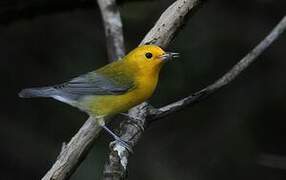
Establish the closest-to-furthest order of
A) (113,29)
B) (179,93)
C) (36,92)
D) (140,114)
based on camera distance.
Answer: (140,114) → (36,92) → (113,29) → (179,93)

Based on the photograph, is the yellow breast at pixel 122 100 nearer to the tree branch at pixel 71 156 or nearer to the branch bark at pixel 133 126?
the branch bark at pixel 133 126

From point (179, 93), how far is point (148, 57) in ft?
5.96

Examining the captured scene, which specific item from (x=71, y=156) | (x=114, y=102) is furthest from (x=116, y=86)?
(x=71, y=156)

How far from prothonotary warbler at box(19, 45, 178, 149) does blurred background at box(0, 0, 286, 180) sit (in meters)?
1.62

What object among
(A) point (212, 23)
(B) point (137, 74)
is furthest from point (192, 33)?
(B) point (137, 74)

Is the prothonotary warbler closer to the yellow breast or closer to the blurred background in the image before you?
the yellow breast

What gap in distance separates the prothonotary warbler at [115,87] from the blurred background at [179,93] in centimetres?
162

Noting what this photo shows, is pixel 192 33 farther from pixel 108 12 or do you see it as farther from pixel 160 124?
pixel 108 12

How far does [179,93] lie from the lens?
7.59 m

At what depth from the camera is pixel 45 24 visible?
7.84m

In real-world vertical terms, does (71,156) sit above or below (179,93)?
below

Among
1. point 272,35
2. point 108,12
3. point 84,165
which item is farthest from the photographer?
point 84,165

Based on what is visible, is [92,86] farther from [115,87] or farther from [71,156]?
[71,156]

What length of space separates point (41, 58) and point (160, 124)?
1218 millimetres
